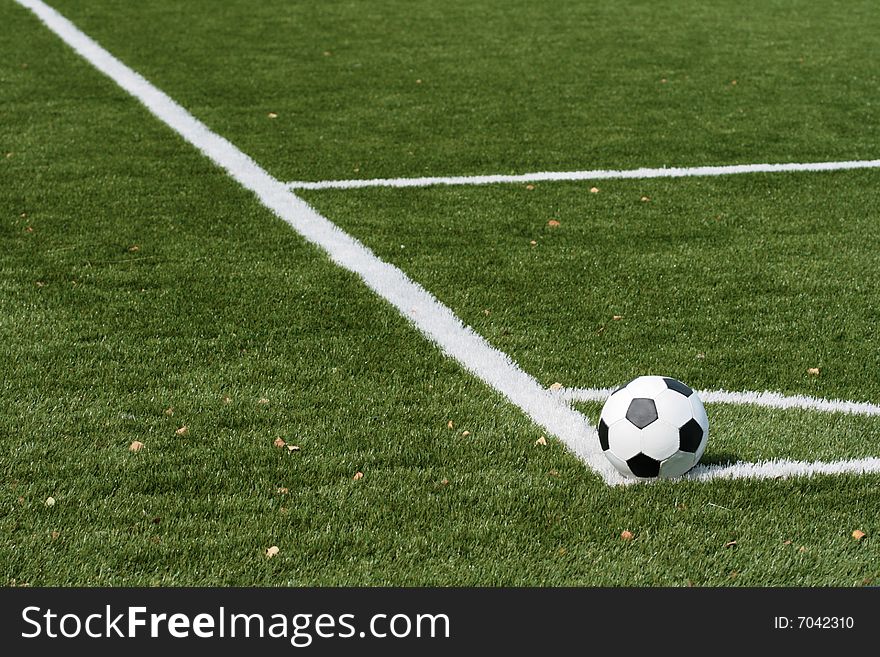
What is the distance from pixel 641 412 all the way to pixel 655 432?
0.30 feet

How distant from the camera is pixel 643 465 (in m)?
3.92

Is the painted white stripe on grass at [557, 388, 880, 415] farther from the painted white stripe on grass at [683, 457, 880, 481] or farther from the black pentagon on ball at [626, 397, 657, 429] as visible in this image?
the black pentagon on ball at [626, 397, 657, 429]

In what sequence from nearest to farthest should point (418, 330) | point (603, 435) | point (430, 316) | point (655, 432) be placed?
point (655, 432), point (603, 435), point (418, 330), point (430, 316)

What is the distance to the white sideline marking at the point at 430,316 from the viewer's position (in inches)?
159

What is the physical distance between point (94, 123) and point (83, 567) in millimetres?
6332

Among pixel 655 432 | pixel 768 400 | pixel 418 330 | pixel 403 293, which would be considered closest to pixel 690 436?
pixel 655 432

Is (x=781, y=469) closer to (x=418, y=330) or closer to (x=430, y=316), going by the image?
(x=418, y=330)

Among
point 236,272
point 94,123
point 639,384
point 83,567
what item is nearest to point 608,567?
point 639,384

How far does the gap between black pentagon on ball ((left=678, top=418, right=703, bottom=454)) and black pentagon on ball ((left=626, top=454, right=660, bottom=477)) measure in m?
0.11

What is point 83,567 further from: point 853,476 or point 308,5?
point 308,5

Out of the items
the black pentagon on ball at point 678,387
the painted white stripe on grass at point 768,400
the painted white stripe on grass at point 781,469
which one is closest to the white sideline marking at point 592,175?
the painted white stripe on grass at point 768,400

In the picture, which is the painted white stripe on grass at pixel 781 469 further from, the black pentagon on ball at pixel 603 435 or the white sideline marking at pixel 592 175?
the white sideline marking at pixel 592 175

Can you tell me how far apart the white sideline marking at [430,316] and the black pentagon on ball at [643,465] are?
0.07 metres
